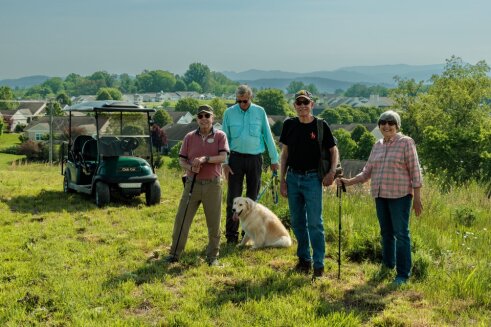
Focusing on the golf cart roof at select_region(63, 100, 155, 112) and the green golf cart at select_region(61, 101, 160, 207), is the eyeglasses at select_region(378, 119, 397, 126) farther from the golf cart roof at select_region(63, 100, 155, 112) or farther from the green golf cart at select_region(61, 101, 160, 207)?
the golf cart roof at select_region(63, 100, 155, 112)

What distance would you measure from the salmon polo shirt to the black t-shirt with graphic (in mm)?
868

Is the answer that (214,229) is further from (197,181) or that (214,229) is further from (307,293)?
(307,293)

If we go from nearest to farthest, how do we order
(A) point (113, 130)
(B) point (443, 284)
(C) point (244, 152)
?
(B) point (443, 284), (C) point (244, 152), (A) point (113, 130)

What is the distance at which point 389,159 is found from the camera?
5004mm

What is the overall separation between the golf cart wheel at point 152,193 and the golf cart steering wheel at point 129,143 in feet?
3.11

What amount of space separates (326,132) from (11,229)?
17.3 ft

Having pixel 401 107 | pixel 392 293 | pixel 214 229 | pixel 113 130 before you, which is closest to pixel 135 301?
pixel 214 229

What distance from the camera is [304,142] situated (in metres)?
5.28

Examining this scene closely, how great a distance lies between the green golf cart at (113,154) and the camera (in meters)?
9.77

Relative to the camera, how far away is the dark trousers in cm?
671

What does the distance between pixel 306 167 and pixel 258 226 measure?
5.19 feet

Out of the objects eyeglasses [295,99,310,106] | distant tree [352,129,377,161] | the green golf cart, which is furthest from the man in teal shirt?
distant tree [352,129,377,161]

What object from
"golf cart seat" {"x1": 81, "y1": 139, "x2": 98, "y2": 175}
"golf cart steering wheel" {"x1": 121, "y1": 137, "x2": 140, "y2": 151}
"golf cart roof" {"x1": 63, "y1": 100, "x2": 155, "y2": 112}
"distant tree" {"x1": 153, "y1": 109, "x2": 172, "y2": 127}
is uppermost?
"golf cart roof" {"x1": 63, "y1": 100, "x2": 155, "y2": 112}

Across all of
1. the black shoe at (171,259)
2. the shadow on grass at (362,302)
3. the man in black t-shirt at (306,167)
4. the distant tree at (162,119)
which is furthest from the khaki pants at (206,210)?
the distant tree at (162,119)
